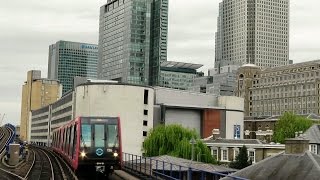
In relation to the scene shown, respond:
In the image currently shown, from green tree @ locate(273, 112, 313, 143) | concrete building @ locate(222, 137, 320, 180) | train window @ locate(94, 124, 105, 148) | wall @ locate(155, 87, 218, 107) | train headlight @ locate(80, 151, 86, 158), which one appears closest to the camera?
concrete building @ locate(222, 137, 320, 180)

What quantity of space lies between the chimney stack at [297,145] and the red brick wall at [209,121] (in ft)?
312

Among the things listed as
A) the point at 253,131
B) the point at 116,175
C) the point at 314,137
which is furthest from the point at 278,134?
the point at 116,175

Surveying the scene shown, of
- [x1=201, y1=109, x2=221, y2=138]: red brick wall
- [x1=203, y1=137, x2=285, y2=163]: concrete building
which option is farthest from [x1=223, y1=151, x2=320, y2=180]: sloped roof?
[x1=201, y1=109, x2=221, y2=138]: red brick wall

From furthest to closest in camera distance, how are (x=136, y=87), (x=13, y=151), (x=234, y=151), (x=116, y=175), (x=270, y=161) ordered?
(x=136, y=87) < (x=234, y=151) < (x=13, y=151) < (x=116, y=175) < (x=270, y=161)

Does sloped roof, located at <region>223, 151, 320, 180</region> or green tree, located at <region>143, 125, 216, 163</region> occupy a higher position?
sloped roof, located at <region>223, 151, 320, 180</region>

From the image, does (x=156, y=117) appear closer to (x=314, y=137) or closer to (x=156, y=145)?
(x=156, y=145)

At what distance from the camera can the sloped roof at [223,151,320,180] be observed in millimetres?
27906

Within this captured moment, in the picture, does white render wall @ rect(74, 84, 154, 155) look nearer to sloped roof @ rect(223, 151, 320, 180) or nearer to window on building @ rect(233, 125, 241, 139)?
window on building @ rect(233, 125, 241, 139)

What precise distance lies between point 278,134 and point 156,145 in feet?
145

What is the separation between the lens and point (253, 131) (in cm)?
18088

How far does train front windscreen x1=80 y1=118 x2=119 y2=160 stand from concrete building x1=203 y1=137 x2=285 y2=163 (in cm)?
4921

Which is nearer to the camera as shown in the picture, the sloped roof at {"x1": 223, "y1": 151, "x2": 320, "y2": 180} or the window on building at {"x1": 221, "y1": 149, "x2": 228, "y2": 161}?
the sloped roof at {"x1": 223, "y1": 151, "x2": 320, "y2": 180}

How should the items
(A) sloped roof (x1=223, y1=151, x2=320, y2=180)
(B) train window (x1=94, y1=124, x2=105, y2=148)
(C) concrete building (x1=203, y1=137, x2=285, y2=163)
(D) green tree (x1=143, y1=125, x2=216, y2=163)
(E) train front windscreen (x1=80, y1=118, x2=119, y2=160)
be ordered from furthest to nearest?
(D) green tree (x1=143, y1=125, x2=216, y2=163) → (C) concrete building (x1=203, y1=137, x2=285, y2=163) → (B) train window (x1=94, y1=124, x2=105, y2=148) → (E) train front windscreen (x1=80, y1=118, x2=119, y2=160) → (A) sloped roof (x1=223, y1=151, x2=320, y2=180)

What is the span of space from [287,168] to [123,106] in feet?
261
